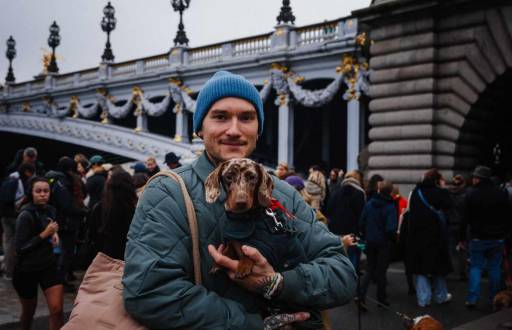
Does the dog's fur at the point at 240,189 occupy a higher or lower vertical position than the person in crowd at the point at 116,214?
higher

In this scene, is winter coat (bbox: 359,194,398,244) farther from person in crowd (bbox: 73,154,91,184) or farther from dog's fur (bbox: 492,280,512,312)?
person in crowd (bbox: 73,154,91,184)

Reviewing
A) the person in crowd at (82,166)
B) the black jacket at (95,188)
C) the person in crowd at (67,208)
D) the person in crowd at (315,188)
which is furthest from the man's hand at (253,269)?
the person in crowd at (82,166)

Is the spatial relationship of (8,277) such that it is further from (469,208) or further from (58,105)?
(58,105)

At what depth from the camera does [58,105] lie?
3562cm

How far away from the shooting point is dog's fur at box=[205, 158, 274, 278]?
159cm

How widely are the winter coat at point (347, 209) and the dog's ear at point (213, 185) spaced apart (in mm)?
6629

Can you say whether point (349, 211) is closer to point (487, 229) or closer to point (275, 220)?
point (487, 229)

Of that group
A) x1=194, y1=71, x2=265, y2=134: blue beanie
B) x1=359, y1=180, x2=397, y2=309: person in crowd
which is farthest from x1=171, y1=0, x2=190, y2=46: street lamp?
x1=194, y1=71, x2=265, y2=134: blue beanie

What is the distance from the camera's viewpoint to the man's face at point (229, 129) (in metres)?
1.82

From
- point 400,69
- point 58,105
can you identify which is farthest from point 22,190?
point 58,105

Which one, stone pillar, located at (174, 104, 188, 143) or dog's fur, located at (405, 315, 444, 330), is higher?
stone pillar, located at (174, 104, 188, 143)

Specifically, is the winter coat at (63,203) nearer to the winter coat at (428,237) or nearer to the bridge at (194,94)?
the winter coat at (428,237)

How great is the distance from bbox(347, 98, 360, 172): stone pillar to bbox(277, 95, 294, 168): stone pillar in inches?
139

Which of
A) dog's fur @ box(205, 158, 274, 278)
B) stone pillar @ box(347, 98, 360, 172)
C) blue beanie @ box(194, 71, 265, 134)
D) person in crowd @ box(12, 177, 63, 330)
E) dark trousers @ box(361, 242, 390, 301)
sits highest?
stone pillar @ box(347, 98, 360, 172)
